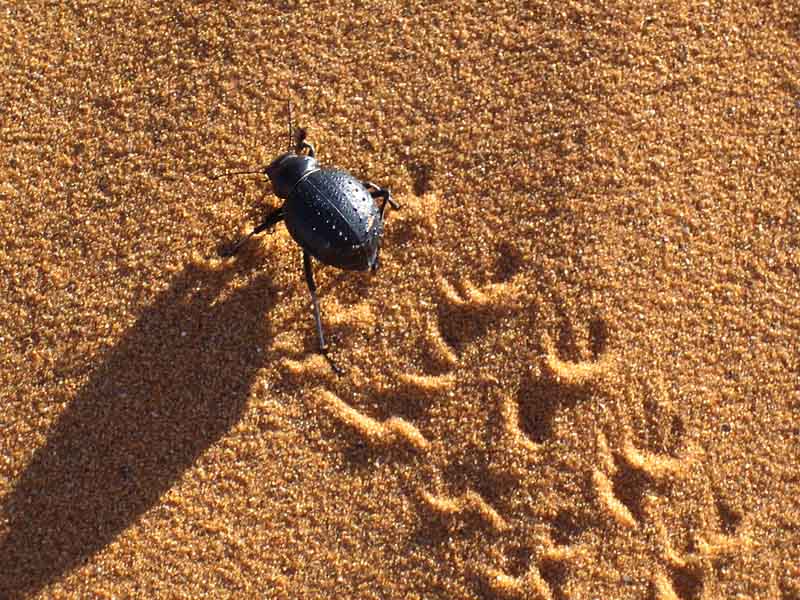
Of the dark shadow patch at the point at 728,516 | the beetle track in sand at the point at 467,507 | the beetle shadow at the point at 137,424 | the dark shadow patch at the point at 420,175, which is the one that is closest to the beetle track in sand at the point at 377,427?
the beetle track in sand at the point at 467,507

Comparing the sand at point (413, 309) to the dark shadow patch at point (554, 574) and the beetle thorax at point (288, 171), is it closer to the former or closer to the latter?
the dark shadow patch at point (554, 574)

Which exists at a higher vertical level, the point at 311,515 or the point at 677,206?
the point at 677,206

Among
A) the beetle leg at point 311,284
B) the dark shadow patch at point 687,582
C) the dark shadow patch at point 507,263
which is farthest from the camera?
the dark shadow patch at point 507,263

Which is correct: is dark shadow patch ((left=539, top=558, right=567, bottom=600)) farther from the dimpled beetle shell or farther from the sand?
the dimpled beetle shell

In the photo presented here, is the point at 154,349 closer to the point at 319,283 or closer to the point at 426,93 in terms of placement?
the point at 319,283

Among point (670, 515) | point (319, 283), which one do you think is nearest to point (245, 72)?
point (319, 283)

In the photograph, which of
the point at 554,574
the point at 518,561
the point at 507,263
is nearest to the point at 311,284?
the point at 507,263

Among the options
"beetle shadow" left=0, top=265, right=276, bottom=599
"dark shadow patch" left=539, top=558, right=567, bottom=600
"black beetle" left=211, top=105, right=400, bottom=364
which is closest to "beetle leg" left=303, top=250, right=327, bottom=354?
"black beetle" left=211, top=105, right=400, bottom=364
